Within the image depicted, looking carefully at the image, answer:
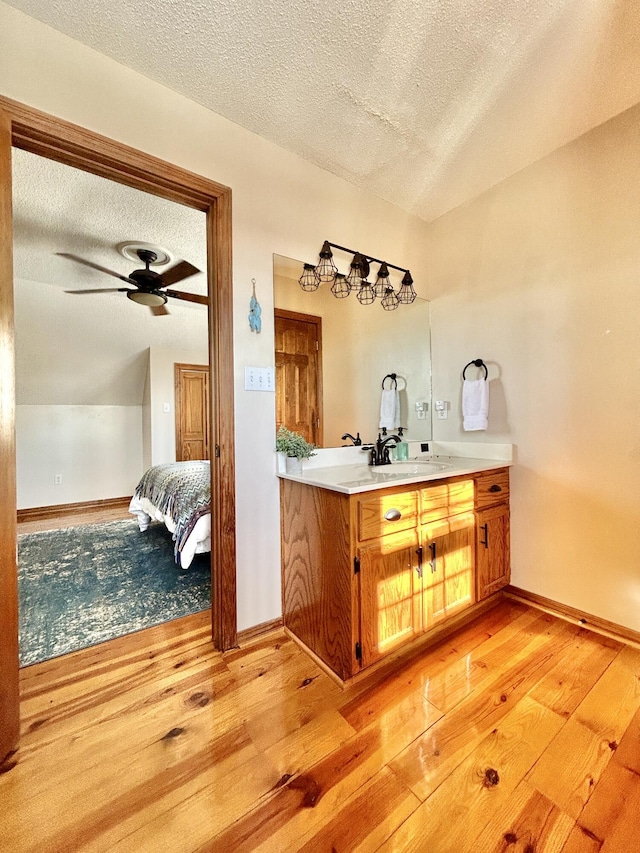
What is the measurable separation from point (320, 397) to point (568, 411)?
4.46ft

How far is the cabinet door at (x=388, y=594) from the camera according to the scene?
1388mm

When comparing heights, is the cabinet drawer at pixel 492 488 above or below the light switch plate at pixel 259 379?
below

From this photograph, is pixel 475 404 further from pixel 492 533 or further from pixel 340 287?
pixel 340 287

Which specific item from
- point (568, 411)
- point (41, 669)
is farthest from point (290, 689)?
point (568, 411)

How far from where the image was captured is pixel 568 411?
1.84m

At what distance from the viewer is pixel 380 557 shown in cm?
143

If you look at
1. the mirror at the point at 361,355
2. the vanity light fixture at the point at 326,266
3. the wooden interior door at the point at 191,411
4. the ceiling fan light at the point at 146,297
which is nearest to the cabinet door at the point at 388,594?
the mirror at the point at 361,355

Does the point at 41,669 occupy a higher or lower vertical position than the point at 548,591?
lower

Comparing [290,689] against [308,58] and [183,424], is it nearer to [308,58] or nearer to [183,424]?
[308,58]

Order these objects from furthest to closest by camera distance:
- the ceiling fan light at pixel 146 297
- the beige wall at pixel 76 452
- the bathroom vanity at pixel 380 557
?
the beige wall at pixel 76 452
the ceiling fan light at pixel 146 297
the bathroom vanity at pixel 380 557

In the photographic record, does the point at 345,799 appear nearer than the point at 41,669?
Yes

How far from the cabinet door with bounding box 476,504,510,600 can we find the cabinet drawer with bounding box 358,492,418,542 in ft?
1.89

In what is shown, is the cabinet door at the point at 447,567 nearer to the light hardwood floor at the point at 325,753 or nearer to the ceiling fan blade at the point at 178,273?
the light hardwood floor at the point at 325,753

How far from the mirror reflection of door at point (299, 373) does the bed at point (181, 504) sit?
0.93 m
